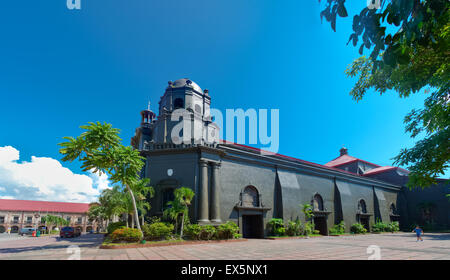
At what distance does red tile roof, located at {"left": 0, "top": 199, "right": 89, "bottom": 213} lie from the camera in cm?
6135

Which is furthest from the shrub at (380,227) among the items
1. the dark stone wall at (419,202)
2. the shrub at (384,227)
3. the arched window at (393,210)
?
the dark stone wall at (419,202)

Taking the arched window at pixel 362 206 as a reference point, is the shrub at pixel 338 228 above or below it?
below

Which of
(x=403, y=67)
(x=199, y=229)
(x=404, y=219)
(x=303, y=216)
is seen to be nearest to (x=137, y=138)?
(x=199, y=229)

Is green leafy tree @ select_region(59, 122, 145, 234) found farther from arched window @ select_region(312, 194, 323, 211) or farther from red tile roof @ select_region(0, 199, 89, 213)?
red tile roof @ select_region(0, 199, 89, 213)

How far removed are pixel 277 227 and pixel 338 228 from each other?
9.91 metres

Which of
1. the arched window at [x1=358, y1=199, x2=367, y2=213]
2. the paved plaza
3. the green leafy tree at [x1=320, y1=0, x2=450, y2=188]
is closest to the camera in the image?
the green leafy tree at [x1=320, y1=0, x2=450, y2=188]

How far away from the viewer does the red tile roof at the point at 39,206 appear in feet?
201

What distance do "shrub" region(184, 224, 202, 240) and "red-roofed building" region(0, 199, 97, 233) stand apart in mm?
51587

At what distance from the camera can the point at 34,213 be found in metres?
61.8

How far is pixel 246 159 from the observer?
22.3 metres

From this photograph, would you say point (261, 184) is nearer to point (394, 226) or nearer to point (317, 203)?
point (317, 203)

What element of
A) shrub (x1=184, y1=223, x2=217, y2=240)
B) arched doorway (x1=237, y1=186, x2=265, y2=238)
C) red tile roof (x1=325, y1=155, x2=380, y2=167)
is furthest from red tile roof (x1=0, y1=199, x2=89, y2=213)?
red tile roof (x1=325, y1=155, x2=380, y2=167)

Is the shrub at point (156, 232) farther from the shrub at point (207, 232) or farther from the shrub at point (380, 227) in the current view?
the shrub at point (380, 227)

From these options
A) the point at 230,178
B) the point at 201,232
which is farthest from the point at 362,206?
the point at 201,232
